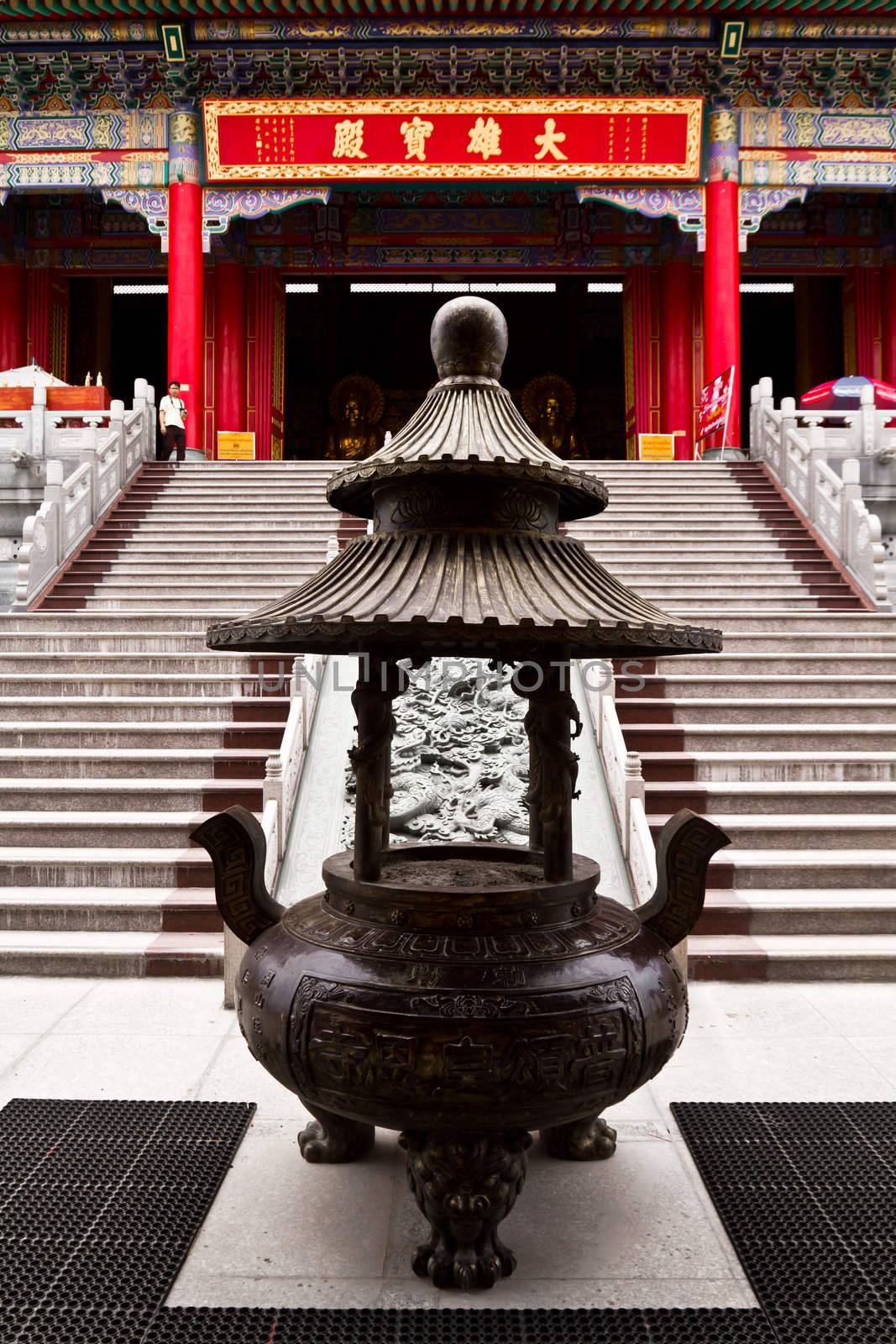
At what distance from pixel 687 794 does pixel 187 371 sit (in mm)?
9753

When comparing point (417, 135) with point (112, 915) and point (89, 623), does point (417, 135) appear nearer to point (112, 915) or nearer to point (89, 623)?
point (89, 623)

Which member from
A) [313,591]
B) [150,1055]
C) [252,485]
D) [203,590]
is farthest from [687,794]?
[252,485]

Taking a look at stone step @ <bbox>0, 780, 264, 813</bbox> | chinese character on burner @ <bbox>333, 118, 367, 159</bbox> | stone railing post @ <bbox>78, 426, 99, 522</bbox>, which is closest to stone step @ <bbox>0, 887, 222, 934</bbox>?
stone step @ <bbox>0, 780, 264, 813</bbox>

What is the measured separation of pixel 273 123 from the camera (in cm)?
1289

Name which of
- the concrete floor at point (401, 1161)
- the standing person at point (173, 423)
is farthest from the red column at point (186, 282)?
the concrete floor at point (401, 1161)

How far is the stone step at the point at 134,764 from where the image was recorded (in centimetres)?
618

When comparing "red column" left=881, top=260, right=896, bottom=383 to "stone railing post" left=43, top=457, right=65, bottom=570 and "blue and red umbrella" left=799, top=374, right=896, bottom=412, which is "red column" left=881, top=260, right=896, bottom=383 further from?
"stone railing post" left=43, top=457, right=65, bottom=570

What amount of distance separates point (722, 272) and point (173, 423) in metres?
7.25

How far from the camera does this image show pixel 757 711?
21.9 feet

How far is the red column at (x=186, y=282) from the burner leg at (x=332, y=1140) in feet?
36.9

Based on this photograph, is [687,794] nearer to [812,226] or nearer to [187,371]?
[187,371]

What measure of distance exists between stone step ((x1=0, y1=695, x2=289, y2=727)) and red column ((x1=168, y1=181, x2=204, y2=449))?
710 cm

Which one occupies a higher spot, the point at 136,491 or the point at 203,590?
the point at 136,491

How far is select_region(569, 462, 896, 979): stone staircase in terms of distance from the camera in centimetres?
507
